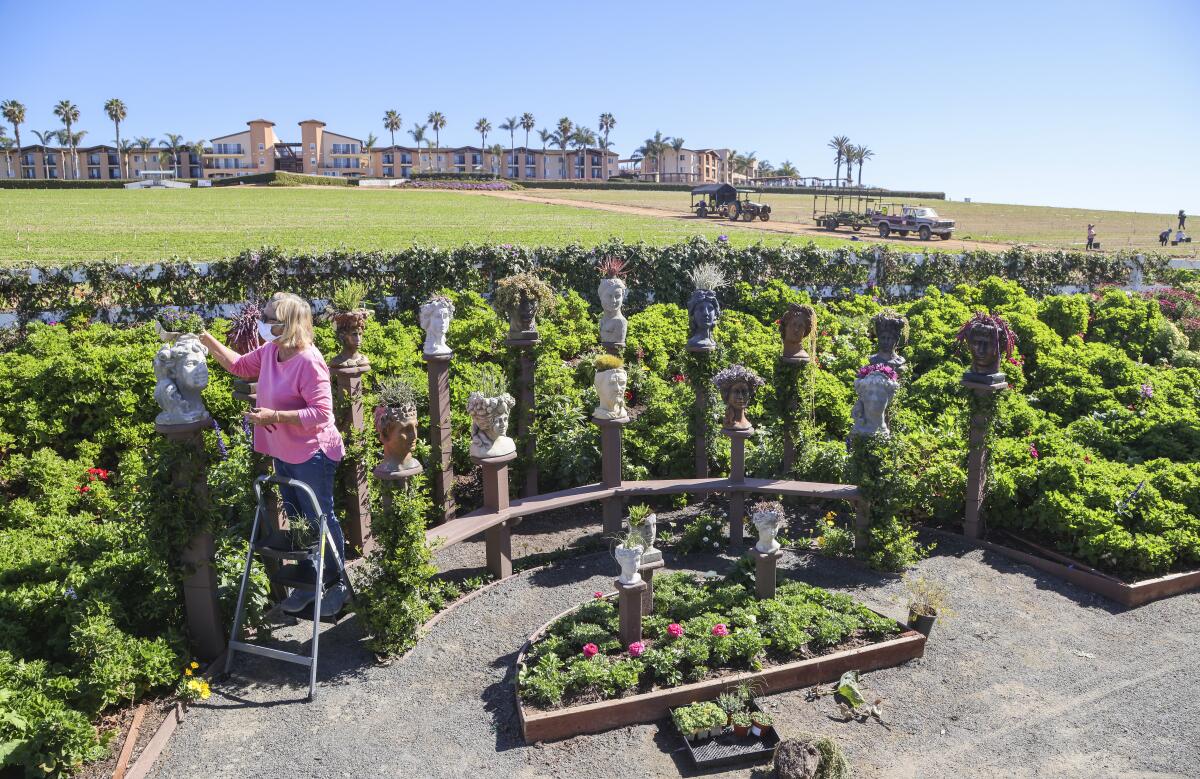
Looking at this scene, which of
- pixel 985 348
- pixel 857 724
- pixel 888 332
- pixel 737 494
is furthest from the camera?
pixel 888 332

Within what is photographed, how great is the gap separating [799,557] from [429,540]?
9.70 feet


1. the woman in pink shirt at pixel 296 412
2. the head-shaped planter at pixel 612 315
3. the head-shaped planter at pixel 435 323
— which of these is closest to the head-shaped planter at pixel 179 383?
the woman in pink shirt at pixel 296 412

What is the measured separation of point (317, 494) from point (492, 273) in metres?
6.82

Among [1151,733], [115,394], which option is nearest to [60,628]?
[115,394]

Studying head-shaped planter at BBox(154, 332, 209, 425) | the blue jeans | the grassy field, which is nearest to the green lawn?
the blue jeans

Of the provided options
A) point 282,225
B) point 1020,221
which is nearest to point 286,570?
point 282,225

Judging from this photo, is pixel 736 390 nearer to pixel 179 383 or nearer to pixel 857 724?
pixel 857 724

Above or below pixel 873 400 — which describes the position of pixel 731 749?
below

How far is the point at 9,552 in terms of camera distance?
5.23 meters

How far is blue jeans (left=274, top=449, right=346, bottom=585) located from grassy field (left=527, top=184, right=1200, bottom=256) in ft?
114

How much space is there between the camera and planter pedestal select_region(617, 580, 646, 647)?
507 cm

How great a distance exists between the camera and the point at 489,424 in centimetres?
619

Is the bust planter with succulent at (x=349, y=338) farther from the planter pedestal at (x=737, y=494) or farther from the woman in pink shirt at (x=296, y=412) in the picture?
the planter pedestal at (x=737, y=494)

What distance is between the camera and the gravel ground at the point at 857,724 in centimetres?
438
